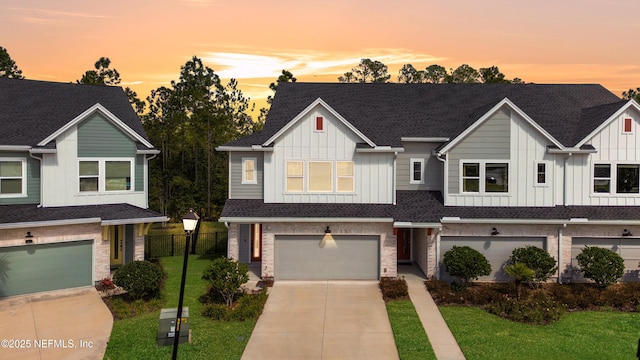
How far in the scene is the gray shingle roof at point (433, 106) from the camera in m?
24.3

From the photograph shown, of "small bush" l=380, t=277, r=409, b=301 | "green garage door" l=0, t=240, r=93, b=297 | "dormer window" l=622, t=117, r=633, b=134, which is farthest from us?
"dormer window" l=622, t=117, r=633, b=134

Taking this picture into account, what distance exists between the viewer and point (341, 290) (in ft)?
67.3

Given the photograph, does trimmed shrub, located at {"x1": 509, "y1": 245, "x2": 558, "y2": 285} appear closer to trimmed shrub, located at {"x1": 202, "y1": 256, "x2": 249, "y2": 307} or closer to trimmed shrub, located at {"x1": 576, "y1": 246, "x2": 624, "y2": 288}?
trimmed shrub, located at {"x1": 576, "y1": 246, "x2": 624, "y2": 288}

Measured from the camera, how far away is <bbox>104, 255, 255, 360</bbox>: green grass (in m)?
14.0

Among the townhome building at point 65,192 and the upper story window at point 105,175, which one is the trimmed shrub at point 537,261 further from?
the upper story window at point 105,175

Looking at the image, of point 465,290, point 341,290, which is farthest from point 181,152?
point 465,290

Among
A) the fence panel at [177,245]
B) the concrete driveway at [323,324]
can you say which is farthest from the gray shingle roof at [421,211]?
the fence panel at [177,245]

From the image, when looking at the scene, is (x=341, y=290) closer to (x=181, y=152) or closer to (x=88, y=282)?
(x=88, y=282)

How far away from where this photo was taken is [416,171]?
81.5 ft

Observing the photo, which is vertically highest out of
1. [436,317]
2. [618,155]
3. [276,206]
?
[618,155]

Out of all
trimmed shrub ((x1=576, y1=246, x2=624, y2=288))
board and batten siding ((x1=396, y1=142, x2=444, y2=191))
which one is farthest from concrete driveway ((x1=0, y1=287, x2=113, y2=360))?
trimmed shrub ((x1=576, y1=246, x2=624, y2=288))

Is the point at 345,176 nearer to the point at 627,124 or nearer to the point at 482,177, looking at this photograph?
the point at 482,177

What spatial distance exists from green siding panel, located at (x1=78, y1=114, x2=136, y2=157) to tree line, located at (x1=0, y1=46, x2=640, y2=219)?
41.7 ft

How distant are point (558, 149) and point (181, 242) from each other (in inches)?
826
